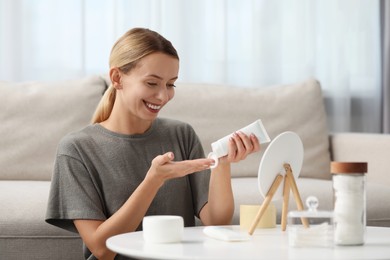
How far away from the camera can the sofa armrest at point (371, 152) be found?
2834 millimetres

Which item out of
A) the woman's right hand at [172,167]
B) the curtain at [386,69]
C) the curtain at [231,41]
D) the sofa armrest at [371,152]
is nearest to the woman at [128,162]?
the woman's right hand at [172,167]

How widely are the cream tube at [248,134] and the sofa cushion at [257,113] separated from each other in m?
1.28

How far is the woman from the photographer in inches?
70.1

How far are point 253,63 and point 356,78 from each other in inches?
19.4

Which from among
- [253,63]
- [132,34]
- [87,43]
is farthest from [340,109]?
[132,34]

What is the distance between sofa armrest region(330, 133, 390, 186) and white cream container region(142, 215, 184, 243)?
1.58m

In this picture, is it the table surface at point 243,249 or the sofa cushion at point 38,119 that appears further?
the sofa cushion at point 38,119

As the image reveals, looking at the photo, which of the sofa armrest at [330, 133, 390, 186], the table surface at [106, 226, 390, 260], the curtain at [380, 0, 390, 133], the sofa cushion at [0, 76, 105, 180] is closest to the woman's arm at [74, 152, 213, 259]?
the table surface at [106, 226, 390, 260]

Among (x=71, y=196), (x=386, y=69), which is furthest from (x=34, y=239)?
(x=386, y=69)

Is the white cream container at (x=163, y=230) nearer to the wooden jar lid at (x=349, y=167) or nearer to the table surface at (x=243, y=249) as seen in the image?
the table surface at (x=243, y=249)

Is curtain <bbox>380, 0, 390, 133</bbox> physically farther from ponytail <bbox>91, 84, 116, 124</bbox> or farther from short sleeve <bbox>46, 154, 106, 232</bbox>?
short sleeve <bbox>46, 154, 106, 232</bbox>

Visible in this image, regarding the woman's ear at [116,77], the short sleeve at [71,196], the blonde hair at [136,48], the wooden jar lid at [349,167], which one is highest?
the blonde hair at [136,48]

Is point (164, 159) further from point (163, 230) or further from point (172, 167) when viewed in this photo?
point (163, 230)

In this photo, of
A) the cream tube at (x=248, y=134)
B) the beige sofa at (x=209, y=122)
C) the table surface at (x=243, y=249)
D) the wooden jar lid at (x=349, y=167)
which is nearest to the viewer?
the table surface at (x=243, y=249)
